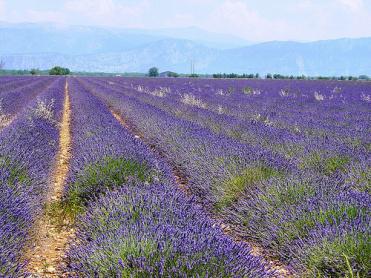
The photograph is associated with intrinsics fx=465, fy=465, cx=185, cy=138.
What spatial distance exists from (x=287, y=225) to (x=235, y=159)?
179cm

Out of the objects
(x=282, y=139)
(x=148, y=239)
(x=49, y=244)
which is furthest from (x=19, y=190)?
(x=282, y=139)

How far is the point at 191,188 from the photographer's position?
5.67m

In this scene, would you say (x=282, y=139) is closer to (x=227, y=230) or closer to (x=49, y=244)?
(x=227, y=230)

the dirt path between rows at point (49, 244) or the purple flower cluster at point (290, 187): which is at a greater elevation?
the purple flower cluster at point (290, 187)

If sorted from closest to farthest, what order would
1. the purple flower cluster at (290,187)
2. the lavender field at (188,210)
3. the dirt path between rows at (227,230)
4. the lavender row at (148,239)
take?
the lavender row at (148,239)
the lavender field at (188,210)
the purple flower cluster at (290,187)
the dirt path between rows at (227,230)

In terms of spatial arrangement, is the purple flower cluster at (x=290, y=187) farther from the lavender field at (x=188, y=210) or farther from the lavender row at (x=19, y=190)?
the lavender row at (x=19, y=190)

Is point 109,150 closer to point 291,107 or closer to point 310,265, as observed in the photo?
point 310,265

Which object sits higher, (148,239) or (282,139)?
(148,239)

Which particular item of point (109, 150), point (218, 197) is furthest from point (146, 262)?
point (109, 150)

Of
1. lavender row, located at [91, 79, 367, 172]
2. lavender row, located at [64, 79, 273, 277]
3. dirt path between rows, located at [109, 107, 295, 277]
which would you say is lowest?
dirt path between rows, located at [109, 107, 295, 277]

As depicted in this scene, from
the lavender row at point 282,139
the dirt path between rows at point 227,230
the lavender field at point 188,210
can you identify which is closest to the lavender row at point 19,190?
the lavender field at point 188,210

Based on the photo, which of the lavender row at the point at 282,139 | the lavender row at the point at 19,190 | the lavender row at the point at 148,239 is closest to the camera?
the lavender row at the point at 148,239

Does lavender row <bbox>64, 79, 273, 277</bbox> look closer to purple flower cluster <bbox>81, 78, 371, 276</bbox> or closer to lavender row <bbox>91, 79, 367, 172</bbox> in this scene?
purple flower cluster <bbox>81, 78, 371, 276</bbox>

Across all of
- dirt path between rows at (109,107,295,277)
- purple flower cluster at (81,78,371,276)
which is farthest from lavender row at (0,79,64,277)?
purple flower cluster at (81,78,371,276)
